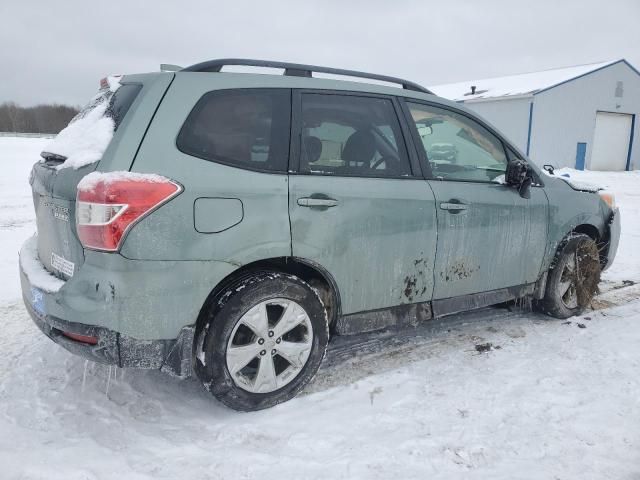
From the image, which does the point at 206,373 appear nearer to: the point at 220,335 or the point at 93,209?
the point at 220,335

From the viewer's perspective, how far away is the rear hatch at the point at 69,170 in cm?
250

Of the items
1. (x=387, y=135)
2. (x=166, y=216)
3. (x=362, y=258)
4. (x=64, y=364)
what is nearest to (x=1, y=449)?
(x=64, y=364)

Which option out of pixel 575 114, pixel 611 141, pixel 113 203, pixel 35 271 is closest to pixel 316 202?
pixel 113 203

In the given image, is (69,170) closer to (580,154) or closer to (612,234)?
(612,234)

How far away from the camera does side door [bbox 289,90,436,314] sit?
281 cm

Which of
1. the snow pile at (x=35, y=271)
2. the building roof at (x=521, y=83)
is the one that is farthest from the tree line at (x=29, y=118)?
the snow pile at (x=35, y=271)

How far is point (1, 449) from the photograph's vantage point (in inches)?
94.7

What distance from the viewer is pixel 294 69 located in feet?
9.84

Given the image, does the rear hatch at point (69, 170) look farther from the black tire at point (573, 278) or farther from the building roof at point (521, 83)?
the building roof at point (521, 83)

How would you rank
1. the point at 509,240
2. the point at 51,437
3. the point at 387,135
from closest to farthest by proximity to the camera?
the point at 51,437, the point at 387,135, the point at 509,240

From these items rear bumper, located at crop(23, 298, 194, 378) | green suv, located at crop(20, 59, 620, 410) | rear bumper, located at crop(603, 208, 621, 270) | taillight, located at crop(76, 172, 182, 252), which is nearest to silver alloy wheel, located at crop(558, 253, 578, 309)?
rear bumper, located at crop(603, 208, 621, 270)

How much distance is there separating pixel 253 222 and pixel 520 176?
84.2 inches

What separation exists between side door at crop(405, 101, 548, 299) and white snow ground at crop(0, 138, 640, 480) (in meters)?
0.57

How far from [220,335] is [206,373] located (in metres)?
0.24
